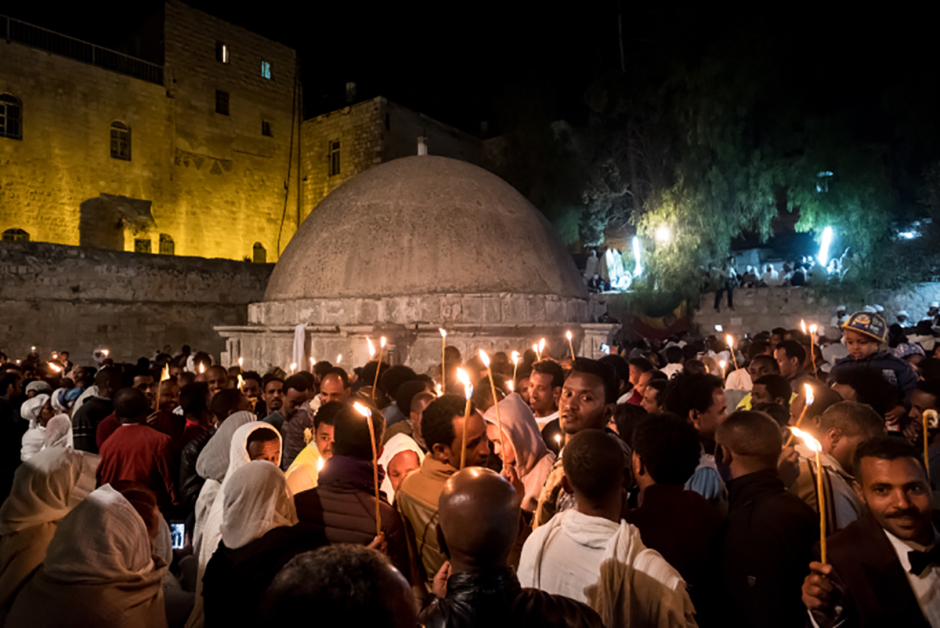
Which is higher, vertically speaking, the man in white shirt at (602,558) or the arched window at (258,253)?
the arched window at (258,253)

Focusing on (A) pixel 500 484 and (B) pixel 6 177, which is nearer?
(A) pixel 500 484

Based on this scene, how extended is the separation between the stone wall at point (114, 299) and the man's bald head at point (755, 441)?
687 inches

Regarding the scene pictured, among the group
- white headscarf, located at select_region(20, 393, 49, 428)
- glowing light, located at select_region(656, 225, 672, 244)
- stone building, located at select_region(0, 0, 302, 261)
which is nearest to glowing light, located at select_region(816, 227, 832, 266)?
glowing light, located at select_region(656, 225, 672, 244)

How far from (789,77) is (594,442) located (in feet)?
67.8

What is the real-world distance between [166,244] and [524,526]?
27631mm

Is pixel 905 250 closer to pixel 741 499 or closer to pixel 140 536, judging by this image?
pixel 741 499

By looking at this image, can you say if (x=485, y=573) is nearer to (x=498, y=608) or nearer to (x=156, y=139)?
(x=498, y=608)

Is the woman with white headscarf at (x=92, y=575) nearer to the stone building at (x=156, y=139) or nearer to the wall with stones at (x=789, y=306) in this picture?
the wall with stones at (x=789, y=306)

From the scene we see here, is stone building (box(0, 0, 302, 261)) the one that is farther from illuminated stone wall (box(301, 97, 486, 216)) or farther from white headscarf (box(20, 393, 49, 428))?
white headscarf (box(20, 393, 49, 428))

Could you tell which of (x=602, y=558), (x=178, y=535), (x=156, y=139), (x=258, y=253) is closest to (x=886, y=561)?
(x=602, y=558)

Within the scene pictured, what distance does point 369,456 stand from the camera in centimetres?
262

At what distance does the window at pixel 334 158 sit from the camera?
28.5 metres

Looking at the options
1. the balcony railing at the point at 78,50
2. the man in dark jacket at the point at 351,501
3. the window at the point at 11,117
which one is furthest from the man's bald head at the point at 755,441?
the balcony railing at the point at 78,50

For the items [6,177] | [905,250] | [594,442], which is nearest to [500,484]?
[594,442]
